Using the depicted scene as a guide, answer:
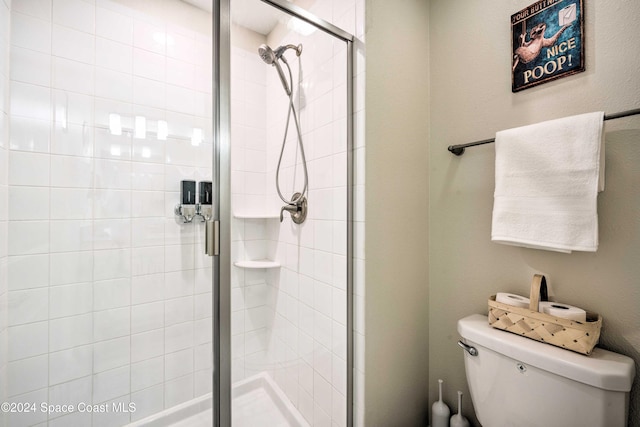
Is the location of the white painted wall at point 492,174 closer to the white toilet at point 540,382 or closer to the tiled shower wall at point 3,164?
the white toilet at point 540,382

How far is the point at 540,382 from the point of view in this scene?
2.54 feet

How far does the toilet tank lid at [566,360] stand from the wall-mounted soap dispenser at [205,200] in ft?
3.39

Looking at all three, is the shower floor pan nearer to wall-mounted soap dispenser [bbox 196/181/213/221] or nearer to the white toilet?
wall-mounted soap dispenser [bbox 196/181/213/221]

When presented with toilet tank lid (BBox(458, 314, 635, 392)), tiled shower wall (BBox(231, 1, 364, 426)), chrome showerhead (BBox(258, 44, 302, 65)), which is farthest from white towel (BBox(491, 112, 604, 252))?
chrome showerhead (BBox(258, 44, 302, 65))

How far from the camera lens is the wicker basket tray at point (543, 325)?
729 mm

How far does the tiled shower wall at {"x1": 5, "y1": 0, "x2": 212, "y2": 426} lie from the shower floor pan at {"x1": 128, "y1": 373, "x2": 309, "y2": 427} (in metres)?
0.07

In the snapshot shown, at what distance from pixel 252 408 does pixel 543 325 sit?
0.98 m

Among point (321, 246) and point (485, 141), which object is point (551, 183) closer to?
point (485, 141)

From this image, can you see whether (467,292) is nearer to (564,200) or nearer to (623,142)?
(564,200)

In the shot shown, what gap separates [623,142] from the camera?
77 centimetres

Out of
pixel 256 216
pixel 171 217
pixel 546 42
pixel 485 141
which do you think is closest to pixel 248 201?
pixel 256 216

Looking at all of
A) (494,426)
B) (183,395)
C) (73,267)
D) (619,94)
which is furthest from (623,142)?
(73,267)

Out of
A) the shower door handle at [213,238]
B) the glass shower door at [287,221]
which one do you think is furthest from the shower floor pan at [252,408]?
the shower door handle at [213,238]

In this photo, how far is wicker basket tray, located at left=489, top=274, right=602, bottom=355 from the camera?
0.73 meters
